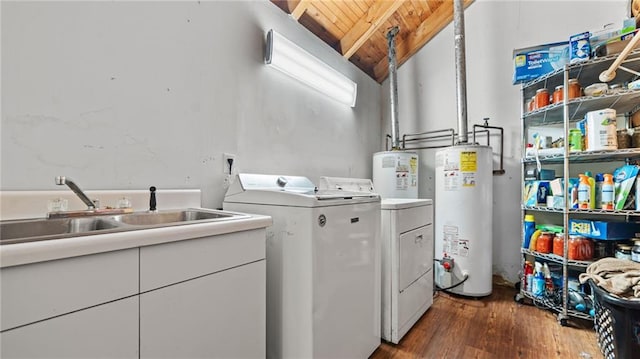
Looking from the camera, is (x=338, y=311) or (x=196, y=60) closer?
(x=338, y=311)

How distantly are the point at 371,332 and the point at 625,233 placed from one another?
6.27 feet

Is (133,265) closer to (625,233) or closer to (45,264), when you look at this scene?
(45,264)

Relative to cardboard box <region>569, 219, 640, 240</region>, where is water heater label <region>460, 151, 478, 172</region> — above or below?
above

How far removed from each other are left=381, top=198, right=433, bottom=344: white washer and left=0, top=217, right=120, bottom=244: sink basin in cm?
143

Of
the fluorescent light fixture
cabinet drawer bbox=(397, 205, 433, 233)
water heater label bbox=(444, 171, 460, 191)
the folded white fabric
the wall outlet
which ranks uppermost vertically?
the fluorescent light fixture

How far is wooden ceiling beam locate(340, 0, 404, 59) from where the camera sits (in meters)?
2.43

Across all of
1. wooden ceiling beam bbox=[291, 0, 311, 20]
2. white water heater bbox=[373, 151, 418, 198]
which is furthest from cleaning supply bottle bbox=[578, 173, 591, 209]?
wooden ceiling beam bbox=[291, 0, 311, 20]

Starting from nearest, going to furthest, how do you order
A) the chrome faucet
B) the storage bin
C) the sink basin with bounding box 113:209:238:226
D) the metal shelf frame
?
1. the chrome faucet
2. the sink basin with bounding box 113:209:238:226
3. the storage bin
4. the metal shelf frame

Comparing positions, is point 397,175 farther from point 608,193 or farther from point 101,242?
point 101,242

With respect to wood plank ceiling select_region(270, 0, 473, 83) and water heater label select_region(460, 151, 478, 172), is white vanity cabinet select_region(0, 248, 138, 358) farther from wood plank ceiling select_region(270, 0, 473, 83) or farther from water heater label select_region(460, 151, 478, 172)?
water heater label select_region(460, 151, 478, 172)

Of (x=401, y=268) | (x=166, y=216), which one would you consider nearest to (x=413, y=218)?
(x=401, y=268)

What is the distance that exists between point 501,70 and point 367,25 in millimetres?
1463

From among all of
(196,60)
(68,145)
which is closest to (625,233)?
(196,60)

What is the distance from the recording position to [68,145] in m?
1.10
